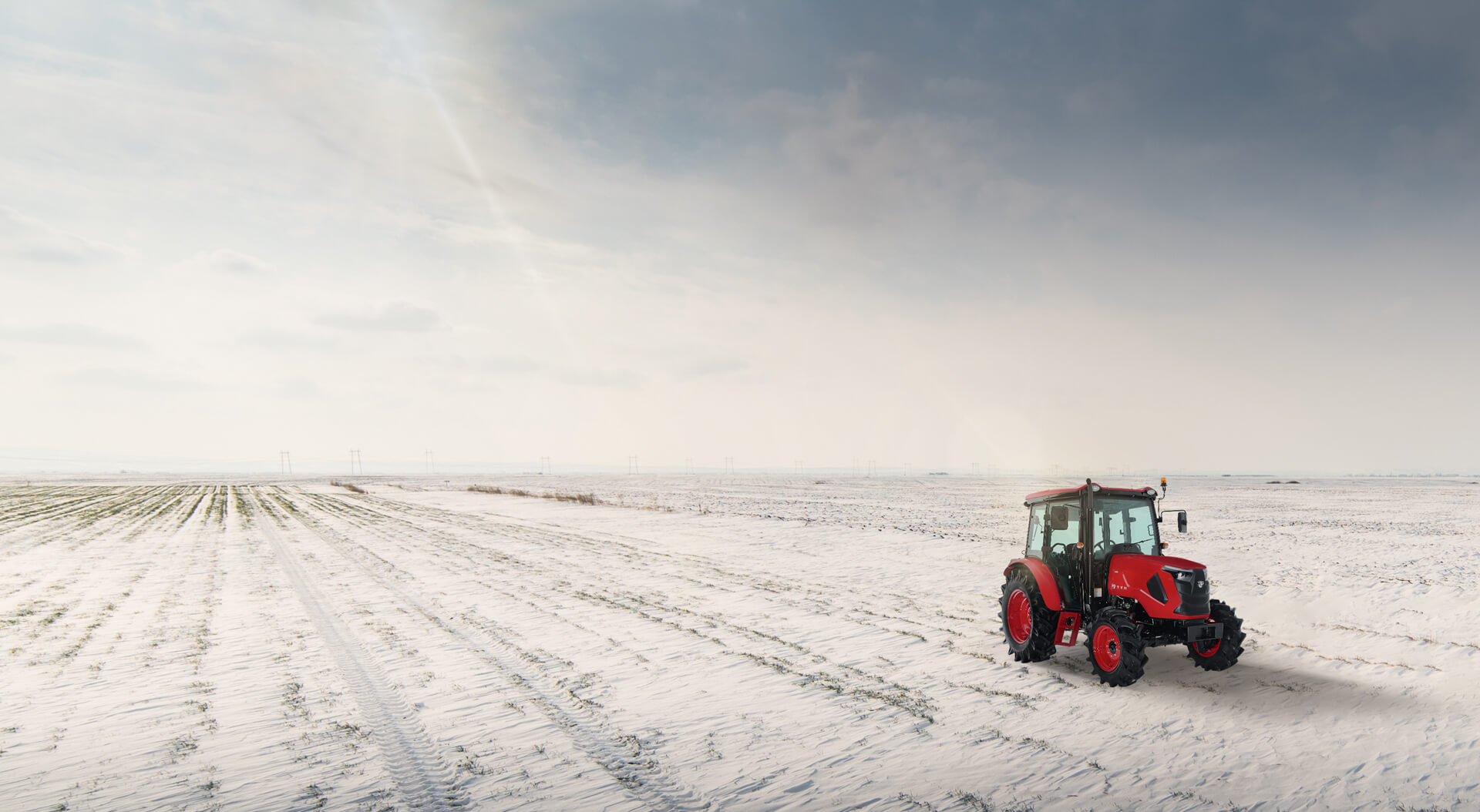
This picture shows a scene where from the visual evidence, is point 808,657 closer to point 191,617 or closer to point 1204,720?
point 1204,720

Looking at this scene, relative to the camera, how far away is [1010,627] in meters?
9.66

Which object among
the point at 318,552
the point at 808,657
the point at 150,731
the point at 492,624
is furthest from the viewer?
A: the point at 318,552

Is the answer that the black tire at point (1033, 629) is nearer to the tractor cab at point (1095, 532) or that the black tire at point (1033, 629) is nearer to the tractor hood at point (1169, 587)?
the tractor cab at point (1095, 532)

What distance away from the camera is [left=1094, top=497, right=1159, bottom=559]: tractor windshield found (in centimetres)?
893

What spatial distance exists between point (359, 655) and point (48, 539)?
24.9 meters

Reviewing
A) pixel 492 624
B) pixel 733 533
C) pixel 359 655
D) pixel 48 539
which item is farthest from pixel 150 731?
pixel 48 539

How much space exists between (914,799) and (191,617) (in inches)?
503

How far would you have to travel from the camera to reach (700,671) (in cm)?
881

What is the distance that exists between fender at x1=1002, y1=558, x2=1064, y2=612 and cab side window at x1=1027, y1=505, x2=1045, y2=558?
1.80 feet

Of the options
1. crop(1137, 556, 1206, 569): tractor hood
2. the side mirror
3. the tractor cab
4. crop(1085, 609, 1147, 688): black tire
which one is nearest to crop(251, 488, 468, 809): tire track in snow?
crop(1085, 609, 1147, 688): black tire

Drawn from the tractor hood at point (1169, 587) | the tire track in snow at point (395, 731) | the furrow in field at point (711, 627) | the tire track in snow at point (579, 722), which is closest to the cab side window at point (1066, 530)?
the tractor hood at point (1169, 587)

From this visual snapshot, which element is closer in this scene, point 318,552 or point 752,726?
point 752,726

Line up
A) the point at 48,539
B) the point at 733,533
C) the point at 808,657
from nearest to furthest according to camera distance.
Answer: the point at 808,657 → the point at 48,539 → the point at 733,533

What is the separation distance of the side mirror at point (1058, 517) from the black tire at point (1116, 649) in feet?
4.09
